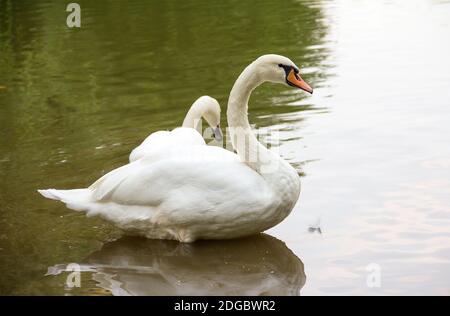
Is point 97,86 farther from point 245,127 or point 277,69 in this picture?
point 277,69

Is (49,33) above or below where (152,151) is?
below

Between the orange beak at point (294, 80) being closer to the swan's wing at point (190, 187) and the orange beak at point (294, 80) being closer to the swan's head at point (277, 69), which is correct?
the swan's head at point (277, 69)

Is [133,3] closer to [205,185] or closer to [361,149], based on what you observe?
[361,149]

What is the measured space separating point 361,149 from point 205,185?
2.73m

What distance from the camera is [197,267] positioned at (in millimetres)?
6461

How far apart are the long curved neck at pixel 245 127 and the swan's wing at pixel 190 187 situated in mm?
87

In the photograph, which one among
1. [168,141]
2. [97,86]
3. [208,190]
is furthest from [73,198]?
[97,86]

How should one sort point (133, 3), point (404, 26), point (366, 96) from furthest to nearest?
point (133, 3), point (404, 26), point (366, 96)

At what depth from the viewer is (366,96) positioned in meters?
11.3

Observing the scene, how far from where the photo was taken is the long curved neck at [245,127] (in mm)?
6812

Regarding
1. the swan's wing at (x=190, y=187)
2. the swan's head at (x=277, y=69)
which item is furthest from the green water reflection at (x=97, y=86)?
the swan's head at (x=277, y=69)

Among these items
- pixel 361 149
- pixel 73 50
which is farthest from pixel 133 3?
pixel 361 149

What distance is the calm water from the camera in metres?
6.31
